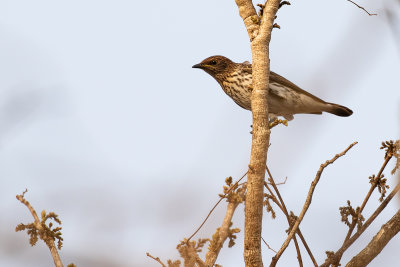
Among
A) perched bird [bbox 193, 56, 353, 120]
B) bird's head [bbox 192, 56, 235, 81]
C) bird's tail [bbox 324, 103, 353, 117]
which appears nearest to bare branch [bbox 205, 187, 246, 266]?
perched bird [bbox 193, 56, 353, 120]

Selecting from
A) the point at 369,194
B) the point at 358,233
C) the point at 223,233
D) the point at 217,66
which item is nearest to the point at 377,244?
the point at 358,233

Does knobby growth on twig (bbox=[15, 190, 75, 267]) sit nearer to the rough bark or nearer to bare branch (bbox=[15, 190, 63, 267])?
bare branch (bbox=[15, 190, 63, 267])

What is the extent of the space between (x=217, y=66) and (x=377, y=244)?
568 cm

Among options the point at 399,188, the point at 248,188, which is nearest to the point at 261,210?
the point at 248,188

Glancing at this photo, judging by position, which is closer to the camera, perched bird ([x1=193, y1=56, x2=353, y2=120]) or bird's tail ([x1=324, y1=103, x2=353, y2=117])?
perched bird ([x1=193, y1=56, x2=353, y2=120])

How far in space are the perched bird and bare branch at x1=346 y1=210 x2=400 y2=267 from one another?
163 inches

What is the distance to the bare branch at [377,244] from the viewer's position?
3.45 m

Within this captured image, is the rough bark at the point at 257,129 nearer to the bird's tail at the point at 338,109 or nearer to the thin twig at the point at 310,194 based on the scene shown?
the thin twig at the point at 310,194

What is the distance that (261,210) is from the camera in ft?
11.4

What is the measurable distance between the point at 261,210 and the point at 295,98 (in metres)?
4.87

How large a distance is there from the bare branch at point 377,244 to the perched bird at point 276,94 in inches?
163

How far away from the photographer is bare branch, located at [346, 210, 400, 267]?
3.45 m

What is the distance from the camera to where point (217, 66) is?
8.84 m

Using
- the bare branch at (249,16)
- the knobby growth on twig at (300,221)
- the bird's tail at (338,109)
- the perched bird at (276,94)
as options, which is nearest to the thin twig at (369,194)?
the knobby growth on twig at (300,221)
